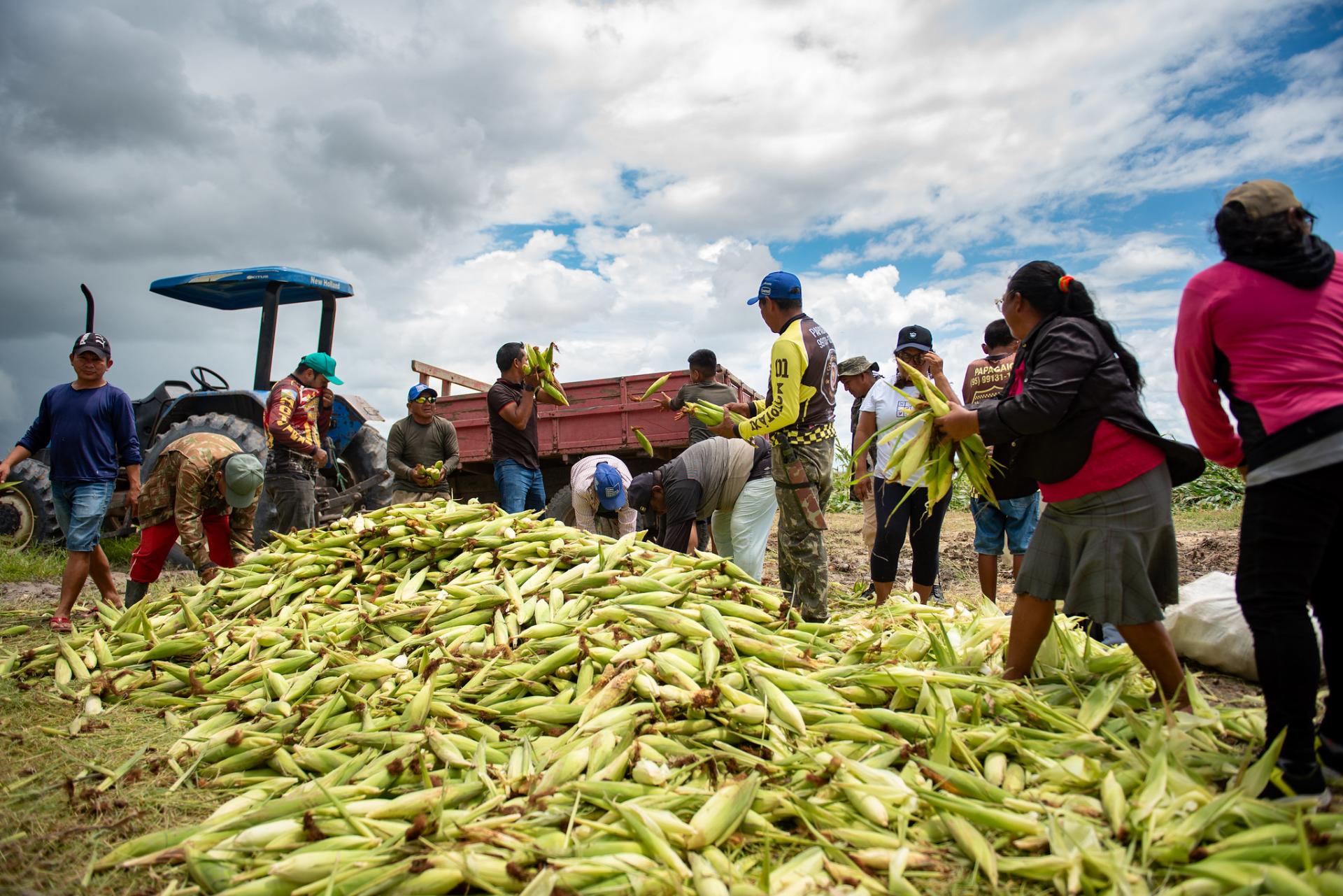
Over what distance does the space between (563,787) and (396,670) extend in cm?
134

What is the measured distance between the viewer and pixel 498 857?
2139mm

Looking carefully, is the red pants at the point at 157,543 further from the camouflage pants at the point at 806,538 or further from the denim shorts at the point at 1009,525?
the denim shorts at the point at 1009,525

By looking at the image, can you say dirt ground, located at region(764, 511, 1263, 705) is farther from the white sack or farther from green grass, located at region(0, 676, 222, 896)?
green grass, located at region(0, 676, 222, 896)

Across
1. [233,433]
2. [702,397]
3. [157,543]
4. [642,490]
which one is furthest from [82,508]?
[702,397]

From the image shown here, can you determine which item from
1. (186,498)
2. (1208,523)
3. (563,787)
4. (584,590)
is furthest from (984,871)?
(1208,523)

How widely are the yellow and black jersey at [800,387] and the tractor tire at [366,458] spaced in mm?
5751

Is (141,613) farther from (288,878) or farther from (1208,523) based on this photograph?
(1208,523)

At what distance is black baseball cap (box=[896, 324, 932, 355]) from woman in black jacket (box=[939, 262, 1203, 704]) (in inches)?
85.8

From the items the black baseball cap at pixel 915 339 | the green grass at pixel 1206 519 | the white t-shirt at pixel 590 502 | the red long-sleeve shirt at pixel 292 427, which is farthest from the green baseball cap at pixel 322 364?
the green grass at pixel 1206 519

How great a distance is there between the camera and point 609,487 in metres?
6.27

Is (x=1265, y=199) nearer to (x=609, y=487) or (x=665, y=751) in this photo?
(x=665, y=751)

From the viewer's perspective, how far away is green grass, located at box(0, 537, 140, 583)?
24.7 feet

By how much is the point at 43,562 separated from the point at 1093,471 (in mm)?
9371

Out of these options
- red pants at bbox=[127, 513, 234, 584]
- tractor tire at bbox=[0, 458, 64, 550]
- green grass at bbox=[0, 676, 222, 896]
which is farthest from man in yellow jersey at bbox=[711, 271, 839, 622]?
tractor tire at bbox=[0, 458, 64, 550]
